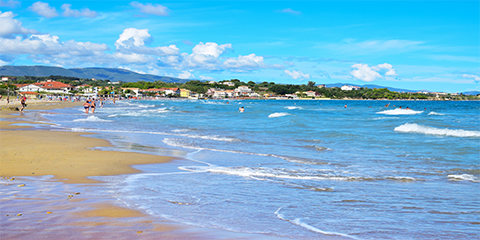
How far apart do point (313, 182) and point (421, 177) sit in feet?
8.97

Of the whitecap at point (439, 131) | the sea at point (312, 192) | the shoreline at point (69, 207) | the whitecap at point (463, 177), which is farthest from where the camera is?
the whitecap at point (439, 131)

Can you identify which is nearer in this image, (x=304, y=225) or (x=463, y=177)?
(x=304, y=225)

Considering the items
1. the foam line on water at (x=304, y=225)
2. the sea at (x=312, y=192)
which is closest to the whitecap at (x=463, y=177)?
the sea at (x=312, y=192)

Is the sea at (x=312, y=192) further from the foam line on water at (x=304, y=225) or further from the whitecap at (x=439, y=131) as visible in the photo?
the whitecap at (x=439, y=131)

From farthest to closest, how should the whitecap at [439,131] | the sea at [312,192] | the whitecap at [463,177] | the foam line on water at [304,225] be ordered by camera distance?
the whitecap at [439,131], the whitecap at [463,177], the sea at [312,192], the foam line on water at [304,225]

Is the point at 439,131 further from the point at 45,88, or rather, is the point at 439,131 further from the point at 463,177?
the point at 45,88

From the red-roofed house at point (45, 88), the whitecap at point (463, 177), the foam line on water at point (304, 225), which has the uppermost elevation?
the red-roofed house at point (45, 88)

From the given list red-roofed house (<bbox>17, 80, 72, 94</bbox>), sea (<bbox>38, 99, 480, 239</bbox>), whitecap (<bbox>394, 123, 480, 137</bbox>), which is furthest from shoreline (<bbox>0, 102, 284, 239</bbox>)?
red-roofed house (<bbox>17, 80, 72, 94</bbox>)

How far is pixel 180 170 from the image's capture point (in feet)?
26.5

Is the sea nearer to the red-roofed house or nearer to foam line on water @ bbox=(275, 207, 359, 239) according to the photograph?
foam line on water @ bbox=(275, 207, 359, 239)

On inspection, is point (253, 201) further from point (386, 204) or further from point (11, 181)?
point (11, 181)

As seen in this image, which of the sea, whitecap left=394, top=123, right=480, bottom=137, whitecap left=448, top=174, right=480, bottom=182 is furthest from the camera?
whitecap left=394, top=123, right=480, bottom=137

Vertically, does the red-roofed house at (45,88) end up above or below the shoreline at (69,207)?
above

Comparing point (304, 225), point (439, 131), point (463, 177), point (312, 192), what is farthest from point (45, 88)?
point (304, 225)
